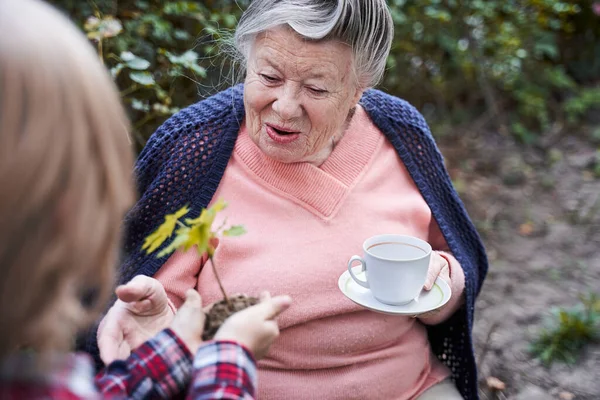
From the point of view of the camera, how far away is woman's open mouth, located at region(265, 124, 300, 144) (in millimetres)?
1789

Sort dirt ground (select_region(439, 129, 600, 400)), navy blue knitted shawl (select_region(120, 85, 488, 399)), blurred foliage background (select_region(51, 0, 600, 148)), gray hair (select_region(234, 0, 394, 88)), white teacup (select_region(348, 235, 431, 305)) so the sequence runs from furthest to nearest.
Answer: blurred foliage background (select_region(51, 0, 600, 148)), dirt ground (select_region(439, 129, 600, 400)), navy blue knitted shawl (select_region(120, 85, 488, 399)), gray hair (select_region(234, 0, 394, 88)), white teacup (select_region(348, 235, 431, 305))

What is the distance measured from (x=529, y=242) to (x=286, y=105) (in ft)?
7.92

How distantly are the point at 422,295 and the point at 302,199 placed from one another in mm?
436

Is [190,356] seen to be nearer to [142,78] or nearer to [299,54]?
[299,54]

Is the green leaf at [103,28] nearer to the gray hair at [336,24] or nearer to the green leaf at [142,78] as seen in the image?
the green leaf at [142,78]

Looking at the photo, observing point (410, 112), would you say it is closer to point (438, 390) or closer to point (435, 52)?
point (438, 390)

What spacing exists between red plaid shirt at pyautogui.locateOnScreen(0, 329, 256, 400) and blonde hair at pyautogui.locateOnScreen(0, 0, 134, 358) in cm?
4

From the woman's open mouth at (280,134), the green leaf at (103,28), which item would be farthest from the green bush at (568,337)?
the green leaf at (103,28)

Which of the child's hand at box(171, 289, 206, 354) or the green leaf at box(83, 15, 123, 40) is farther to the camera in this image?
the green leaf at box(83, 15, 123, 40)

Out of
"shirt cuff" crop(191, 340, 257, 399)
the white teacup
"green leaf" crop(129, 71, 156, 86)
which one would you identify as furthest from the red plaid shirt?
"green leaf" crop(129, 71, 156, 86)

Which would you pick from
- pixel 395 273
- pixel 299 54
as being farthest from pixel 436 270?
pixel 299 54

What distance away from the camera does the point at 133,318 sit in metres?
1.48

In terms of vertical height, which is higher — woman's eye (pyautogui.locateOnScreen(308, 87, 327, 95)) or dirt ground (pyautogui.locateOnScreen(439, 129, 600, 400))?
woman's eye (pyautogui.locateOnScreen(308, 87, 327, 95))

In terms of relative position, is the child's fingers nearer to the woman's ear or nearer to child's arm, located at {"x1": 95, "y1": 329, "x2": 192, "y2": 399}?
child's arm, located at {"x1": 95, "y1": 329, "x2": 192, "y2": 399}
